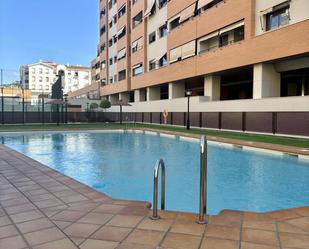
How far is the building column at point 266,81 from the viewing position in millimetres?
19250

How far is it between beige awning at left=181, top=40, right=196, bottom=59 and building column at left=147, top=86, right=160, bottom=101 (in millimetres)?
9148

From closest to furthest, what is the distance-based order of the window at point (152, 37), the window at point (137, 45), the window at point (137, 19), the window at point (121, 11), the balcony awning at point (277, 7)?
the balcony awning at point (277, 7)
the window at point (152, 37)
the window at point (137, 45)
the window at point (137, 19)
the window at point (121, 11)

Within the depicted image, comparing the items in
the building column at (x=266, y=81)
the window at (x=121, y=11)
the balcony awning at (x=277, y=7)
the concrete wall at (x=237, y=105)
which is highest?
the window at (x=121, y=11)

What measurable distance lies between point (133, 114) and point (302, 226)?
3677 centimetres

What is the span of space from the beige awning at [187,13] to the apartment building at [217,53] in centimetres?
6

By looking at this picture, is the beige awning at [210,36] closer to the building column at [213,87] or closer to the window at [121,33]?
the building column at [213,87]

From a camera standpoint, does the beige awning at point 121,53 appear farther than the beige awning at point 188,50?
Yes

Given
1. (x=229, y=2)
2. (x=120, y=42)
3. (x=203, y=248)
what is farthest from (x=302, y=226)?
(x=120, y=42)

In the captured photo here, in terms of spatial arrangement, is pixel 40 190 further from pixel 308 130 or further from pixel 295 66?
pixel 295 66

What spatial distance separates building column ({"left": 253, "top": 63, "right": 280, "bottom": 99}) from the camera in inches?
758

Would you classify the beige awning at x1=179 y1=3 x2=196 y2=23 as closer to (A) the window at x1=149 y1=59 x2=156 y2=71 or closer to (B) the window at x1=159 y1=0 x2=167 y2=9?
(B) the window at x1=159 y1=0 x2=167 y2=9

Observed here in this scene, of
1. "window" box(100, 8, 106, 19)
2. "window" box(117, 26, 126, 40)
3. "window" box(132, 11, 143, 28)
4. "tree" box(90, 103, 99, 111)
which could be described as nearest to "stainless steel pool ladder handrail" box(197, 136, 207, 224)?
"window" box(132, 11, 143, 28)

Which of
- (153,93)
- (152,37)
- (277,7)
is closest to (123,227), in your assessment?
(277,7)

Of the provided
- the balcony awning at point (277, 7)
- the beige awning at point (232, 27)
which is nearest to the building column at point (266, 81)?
the balcony awning at point (277, 7)
